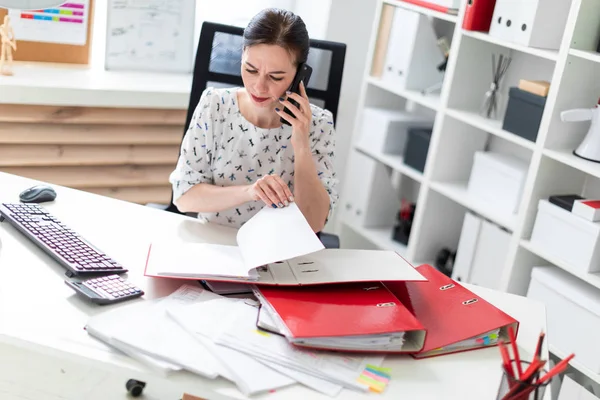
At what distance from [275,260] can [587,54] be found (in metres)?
1.33

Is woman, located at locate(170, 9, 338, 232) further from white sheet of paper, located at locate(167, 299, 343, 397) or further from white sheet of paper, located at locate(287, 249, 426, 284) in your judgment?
white sheet of paper, located at locate(167, 299, 343, 397)

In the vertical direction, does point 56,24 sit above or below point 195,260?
above

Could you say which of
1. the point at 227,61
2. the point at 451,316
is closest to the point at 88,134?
the point at 227,61

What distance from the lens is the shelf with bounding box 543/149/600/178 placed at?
231 cm

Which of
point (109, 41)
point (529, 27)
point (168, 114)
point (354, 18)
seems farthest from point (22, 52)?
point (529, 27)

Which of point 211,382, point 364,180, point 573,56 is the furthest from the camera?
point 364,180

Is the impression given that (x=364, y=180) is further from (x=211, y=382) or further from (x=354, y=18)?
(x=211, y=382)

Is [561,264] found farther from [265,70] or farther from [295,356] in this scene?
[295,356]

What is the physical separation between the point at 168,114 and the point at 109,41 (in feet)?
1.35

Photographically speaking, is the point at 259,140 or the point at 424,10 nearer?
the point at 259,140

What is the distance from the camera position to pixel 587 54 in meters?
2.29

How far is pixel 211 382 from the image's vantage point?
50.0 inches

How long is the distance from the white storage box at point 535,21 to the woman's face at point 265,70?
40.6 inches

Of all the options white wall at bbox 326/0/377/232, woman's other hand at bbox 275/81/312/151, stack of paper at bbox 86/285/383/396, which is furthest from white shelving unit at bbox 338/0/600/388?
stack of paper at bbox 86/285/383/396
